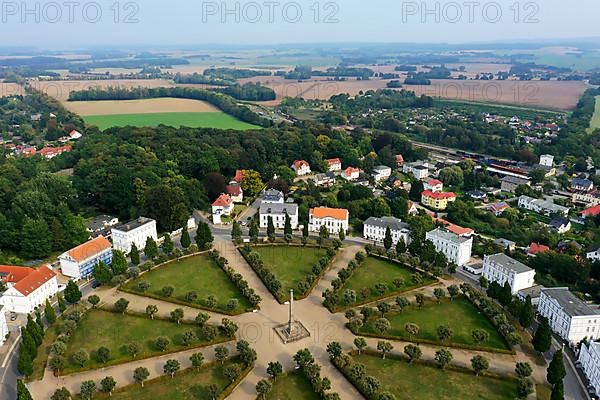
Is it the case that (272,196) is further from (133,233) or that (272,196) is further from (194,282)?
(194,282)

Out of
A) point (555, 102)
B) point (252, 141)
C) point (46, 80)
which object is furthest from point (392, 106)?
point (46, 80)

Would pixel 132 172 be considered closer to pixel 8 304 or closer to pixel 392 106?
pixel 8 304

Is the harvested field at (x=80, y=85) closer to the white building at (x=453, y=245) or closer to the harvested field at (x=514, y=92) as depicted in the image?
the harvested field at (x=514, y=92)

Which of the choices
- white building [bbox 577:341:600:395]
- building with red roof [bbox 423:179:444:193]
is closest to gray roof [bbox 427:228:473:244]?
white building [bbox 577:341:600:395]

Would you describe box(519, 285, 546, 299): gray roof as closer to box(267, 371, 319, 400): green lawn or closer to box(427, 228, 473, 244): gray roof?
box(427, 228, 473, 244): gray roof

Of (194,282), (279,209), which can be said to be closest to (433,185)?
(279,209)

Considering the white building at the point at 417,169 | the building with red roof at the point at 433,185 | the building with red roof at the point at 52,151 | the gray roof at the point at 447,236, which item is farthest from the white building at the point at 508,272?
the building with red roof at the point at 52,151
